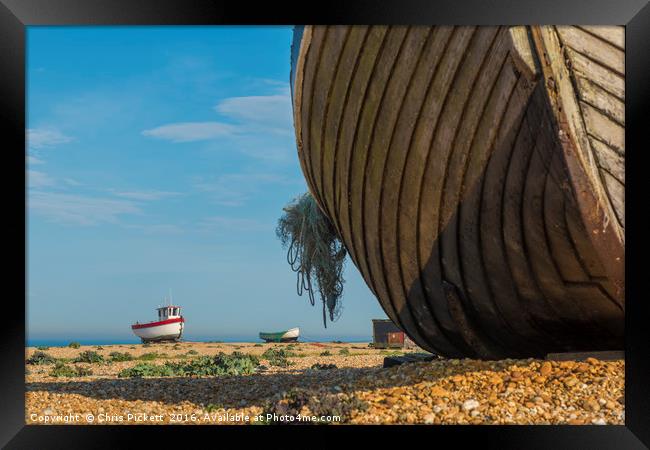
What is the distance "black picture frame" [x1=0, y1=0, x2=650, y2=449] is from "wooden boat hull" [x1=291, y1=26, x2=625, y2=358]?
3.7 inches

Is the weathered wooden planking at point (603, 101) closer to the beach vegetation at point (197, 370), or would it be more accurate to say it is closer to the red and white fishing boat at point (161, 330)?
the beach vegetation at point (197, 370)

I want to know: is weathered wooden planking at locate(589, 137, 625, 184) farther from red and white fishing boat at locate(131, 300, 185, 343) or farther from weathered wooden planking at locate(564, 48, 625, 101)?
red and white fishing boat at locate(131, 300, 185, 343)

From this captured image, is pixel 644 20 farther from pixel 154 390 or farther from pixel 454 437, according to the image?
pixel 154 390

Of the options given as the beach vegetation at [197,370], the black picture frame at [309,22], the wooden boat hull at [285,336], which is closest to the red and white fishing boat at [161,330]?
the wooden boat hull at [285,336]

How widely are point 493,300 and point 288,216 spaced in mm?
12416

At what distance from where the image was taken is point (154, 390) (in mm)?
6223

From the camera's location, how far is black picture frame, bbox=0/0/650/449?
144 inches

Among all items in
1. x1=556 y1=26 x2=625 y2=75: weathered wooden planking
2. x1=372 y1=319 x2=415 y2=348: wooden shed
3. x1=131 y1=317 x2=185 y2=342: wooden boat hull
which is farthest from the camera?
x1=131 y1=317 x2=185 y2=342: wooden boat hull

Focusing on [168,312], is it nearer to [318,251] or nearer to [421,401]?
[318,251]

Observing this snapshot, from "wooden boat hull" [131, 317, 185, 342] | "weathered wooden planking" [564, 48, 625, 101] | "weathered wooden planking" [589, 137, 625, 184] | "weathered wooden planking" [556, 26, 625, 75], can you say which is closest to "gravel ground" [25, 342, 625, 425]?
"weathered wooden planking" [589, 137, 625, 184]

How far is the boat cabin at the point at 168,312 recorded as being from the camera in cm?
2445

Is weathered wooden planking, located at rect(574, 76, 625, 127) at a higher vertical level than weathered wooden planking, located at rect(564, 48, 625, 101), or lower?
lower

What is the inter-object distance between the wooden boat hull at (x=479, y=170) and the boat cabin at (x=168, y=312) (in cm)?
1987

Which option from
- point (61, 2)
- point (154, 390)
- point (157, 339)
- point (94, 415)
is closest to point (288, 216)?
point (157, 339)
